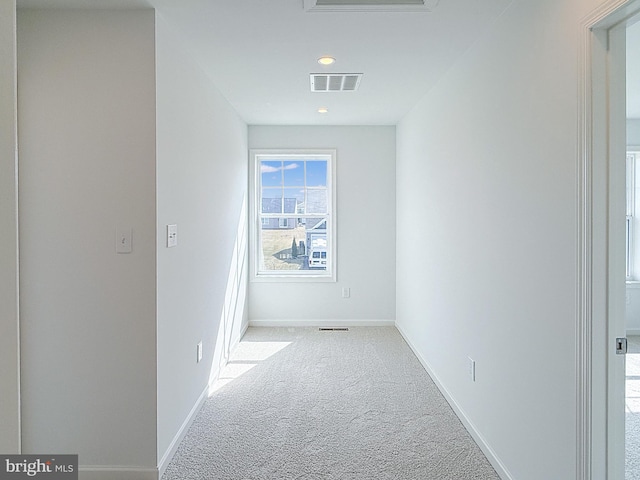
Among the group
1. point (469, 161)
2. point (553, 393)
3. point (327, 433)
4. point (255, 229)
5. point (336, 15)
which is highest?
point (336, 15)

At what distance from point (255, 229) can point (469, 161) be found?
134 inches

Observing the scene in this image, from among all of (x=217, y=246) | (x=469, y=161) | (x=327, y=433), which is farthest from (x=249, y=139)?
(x=327, y=433)

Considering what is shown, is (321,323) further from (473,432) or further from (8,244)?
(8,244)

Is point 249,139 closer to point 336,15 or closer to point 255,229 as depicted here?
point 255,229

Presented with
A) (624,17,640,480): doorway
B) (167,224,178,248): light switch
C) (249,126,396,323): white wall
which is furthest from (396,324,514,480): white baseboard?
(167,224,178,248): light switch

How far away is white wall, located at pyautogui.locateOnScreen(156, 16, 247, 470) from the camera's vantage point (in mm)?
2541

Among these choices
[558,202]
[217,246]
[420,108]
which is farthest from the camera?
[420,108]

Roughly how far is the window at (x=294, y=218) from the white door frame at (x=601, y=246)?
14.1 feet

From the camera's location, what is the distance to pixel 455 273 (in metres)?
3.30

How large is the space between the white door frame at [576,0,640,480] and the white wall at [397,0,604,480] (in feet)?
0.23

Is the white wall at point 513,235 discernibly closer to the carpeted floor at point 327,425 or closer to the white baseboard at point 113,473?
the carpeted floor at point 327,425

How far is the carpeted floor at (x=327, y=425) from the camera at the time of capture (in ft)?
8.30

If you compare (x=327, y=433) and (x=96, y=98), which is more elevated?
(x=96, y=98)

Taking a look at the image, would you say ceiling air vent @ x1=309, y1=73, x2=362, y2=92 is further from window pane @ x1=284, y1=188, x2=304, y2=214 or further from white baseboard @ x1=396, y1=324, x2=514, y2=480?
white baseboard @ x1=396, y1=324, x2=514, y2=480
